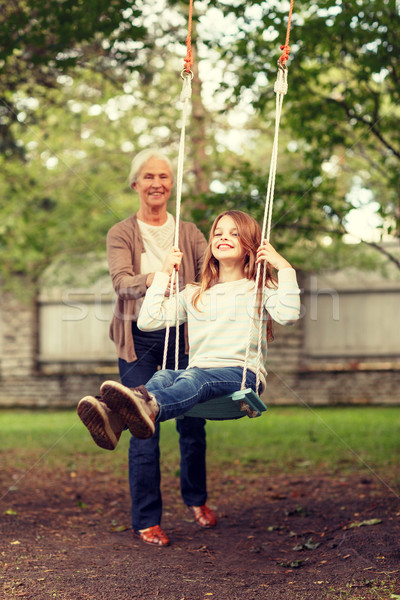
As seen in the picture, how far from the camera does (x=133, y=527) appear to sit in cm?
351

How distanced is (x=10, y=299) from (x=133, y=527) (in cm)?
747

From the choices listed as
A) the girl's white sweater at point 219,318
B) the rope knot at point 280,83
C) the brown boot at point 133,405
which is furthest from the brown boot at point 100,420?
the rope knot at point 280,83

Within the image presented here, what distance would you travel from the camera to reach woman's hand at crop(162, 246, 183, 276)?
3.06 m

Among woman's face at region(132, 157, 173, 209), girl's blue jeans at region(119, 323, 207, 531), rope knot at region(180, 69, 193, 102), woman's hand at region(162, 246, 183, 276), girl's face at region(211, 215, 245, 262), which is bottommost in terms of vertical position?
girl's blue jeans at region(119, 323, 207, 531)

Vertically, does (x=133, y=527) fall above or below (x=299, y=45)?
below

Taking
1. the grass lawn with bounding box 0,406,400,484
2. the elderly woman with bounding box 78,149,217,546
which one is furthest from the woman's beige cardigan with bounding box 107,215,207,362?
the grass lawn with bounding box 0,406,400,484

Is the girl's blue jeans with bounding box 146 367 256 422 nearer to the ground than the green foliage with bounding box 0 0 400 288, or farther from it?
nearer to the ground

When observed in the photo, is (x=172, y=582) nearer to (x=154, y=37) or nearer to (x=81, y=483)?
(x=81, y=483)

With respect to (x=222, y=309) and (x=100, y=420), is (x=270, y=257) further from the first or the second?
(x=100, y=420)

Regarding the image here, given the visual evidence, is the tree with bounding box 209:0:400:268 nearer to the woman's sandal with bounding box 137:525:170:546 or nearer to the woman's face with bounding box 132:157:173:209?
the woman's face with bounding box 132:157:173:209

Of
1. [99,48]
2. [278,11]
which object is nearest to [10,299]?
[99,48]

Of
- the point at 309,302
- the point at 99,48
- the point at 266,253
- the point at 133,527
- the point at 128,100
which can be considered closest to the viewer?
the point at 266,253

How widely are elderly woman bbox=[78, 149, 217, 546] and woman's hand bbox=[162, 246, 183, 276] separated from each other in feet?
0.42

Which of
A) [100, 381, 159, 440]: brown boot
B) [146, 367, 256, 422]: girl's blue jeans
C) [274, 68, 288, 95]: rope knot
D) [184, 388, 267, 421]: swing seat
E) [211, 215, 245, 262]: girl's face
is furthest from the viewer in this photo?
[274, 68, 288, 95]: rope knot
